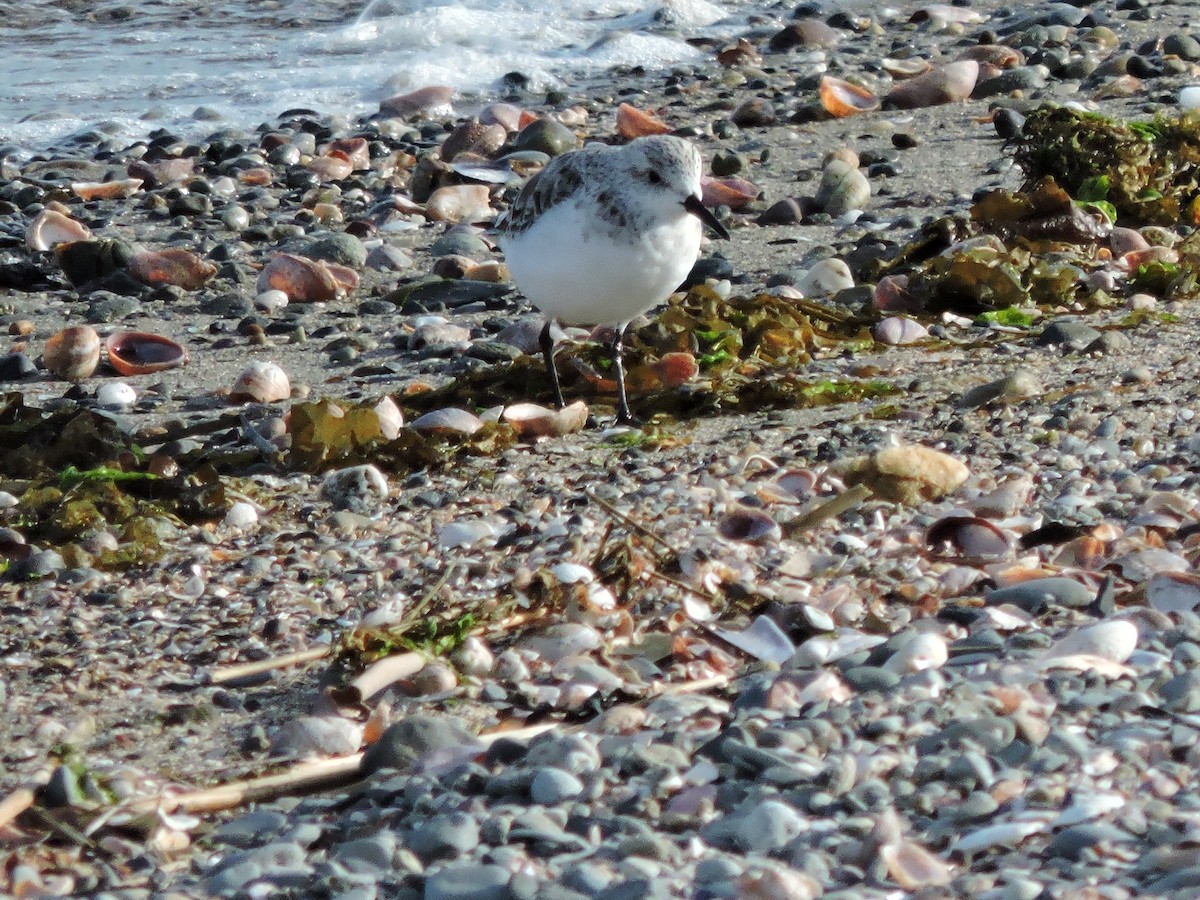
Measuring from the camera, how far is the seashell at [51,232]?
6.39 metres

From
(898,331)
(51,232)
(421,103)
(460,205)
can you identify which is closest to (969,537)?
(898,331)

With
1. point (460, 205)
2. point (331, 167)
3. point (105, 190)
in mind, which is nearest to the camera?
point (460, 205)

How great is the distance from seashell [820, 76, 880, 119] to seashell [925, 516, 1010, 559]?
17.2ft

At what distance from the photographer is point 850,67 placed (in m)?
9.43

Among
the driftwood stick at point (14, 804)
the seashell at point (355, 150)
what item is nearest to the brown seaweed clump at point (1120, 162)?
the seashell at point (355, 150)

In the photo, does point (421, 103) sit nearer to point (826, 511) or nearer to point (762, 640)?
point (826, 511)

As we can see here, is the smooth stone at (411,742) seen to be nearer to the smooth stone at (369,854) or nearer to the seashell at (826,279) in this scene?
the smooth stone at (369,854)

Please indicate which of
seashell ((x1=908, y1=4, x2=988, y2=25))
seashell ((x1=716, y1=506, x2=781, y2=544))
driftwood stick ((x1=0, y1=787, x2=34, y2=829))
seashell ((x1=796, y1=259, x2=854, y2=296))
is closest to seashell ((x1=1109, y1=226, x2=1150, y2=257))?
seashell ((x1=796, y1=259, x2=854, y2=296))

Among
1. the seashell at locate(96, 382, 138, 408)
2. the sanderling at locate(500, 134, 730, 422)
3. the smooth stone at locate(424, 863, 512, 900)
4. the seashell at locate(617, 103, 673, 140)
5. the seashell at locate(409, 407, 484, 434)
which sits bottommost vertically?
the seashell at locate(96, 382, 138, 408)

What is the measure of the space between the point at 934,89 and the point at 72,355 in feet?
16.2

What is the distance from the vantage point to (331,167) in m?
7.78

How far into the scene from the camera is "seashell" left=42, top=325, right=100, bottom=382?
197 inches

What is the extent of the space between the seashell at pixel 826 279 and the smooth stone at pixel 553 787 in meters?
3.35

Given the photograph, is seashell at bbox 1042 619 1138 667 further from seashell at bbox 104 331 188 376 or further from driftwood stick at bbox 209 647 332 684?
seashell at bbox 104 331 188 376
